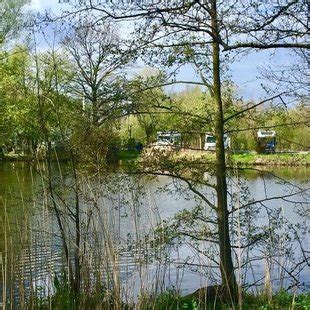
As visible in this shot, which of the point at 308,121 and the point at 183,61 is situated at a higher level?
the point at 183,61

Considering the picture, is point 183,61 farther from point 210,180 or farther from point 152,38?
point 210,180

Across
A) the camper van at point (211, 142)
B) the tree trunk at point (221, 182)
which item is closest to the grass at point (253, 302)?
the tree trunk at point (221, 182)

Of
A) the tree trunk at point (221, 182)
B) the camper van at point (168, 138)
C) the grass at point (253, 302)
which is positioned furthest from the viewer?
the camper van at point (168, 138)

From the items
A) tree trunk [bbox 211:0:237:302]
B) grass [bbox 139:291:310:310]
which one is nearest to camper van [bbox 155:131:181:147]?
tree trunk [bbox 211:0:237:302]

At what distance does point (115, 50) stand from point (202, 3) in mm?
1136

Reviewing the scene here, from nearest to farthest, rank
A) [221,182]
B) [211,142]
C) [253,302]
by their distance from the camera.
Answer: [253,302], [221,182], [211,142]

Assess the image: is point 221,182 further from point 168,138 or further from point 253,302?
point 253,302

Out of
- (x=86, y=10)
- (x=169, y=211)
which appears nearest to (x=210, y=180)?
(x=86, y=10)

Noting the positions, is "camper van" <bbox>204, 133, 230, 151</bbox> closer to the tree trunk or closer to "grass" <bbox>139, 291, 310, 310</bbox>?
the tree trunk

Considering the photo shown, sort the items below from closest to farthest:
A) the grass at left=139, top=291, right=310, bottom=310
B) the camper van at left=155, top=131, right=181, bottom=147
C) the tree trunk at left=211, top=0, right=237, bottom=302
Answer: the grass at left=139, top=291, right=310, bottom=310, the tree trunk at left=211, top=0, right=237, bottom=302, the camper van at left=155, top=131, right=181, bottom=147

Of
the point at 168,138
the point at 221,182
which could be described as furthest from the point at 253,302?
the point at 168,138

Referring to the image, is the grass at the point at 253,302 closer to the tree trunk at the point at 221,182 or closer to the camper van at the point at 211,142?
the tree trunk at the point at 221,182

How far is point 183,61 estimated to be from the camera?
21.9ft

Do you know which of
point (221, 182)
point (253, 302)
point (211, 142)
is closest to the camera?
point (253, 302)
